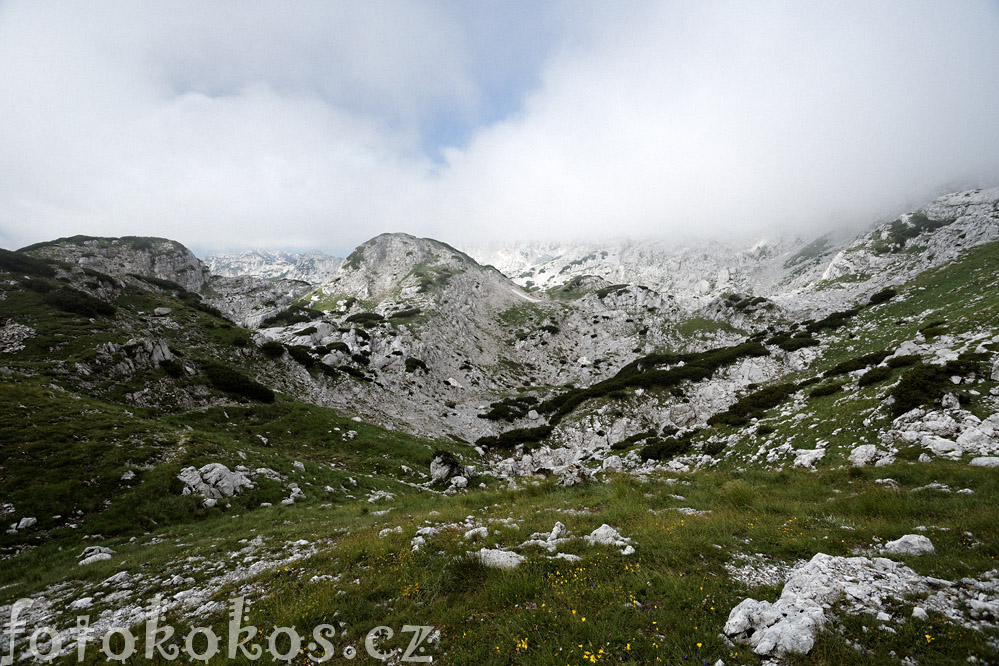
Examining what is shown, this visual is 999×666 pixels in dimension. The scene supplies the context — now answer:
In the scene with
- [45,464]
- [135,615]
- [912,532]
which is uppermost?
[45,464]

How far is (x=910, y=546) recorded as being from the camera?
6.79 meters

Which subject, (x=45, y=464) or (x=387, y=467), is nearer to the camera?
(x=45, y=464)

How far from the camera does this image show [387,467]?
29438mm

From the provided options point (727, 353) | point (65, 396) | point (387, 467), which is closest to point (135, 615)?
point (387, 467)

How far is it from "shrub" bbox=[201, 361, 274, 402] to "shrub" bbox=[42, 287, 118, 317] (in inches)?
680

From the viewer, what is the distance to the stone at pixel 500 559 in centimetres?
805

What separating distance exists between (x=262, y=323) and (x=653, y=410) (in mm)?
93574

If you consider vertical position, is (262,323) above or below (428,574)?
above

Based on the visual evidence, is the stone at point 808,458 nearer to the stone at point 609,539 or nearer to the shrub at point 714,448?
the shrub at point 714,448

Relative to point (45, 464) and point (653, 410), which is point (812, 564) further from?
point (653, 410)

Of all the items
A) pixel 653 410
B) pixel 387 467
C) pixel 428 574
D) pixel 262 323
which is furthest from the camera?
pixel 262 323

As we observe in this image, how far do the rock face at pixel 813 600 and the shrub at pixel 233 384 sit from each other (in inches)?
1561

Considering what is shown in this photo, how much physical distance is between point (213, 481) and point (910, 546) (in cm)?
2642

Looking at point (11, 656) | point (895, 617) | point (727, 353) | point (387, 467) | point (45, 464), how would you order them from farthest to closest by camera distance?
point (727, 353) → point (387, 467) → point (45, 464) → point (11, 656) → point (895, 617)
